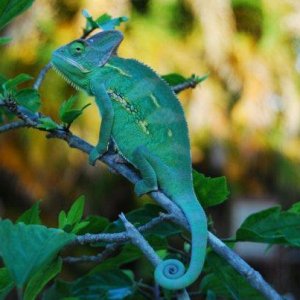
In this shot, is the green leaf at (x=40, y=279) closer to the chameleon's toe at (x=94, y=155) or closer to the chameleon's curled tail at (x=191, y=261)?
the chameleon's curled tail at (x=191, y=261)

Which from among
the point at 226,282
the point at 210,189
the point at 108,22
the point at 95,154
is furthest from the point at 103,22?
the point at 226,282

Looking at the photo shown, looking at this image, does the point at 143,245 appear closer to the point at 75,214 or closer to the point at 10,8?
the point at 75,214

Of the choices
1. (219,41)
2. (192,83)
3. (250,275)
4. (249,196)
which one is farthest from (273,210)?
(249,196)

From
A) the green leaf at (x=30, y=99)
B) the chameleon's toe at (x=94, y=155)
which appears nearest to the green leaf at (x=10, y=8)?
the green leaf at (x=30, y=99)

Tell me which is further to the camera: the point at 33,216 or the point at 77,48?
the point at 77,48

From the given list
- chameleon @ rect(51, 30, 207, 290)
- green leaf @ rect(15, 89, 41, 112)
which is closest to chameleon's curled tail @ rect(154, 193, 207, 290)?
chameleon @ rect(51, 30, 207, 290)

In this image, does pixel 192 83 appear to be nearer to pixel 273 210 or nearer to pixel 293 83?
pixel 273 210
